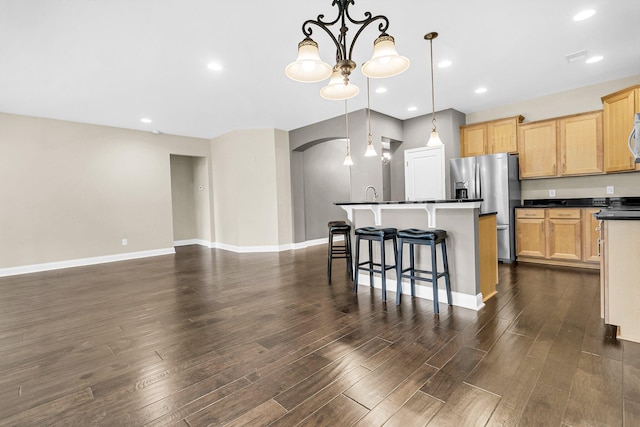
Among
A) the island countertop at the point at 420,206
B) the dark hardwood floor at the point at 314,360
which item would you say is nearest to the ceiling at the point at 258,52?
the island countertop at the point at 420,206

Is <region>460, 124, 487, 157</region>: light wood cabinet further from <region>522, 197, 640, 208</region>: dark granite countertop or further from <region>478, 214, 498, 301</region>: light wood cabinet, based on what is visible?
<region>478, 214, 498, 301</region>: light wood cabinet

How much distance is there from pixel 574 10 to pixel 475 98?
2.22 m

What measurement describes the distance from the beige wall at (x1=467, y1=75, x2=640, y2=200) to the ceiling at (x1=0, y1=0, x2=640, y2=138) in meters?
0.16

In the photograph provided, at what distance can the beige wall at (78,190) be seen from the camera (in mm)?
5129

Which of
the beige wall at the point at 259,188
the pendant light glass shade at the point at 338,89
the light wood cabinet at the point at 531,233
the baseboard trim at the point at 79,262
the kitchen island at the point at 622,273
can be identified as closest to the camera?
the kitchen island at the point at 622,273

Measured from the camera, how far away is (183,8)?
254 centimetres

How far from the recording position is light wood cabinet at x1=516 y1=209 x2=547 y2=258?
14.9ft

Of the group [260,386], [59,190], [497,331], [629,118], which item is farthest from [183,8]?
[629,118]

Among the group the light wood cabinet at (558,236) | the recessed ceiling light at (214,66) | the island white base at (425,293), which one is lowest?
the island white base at (425,293)

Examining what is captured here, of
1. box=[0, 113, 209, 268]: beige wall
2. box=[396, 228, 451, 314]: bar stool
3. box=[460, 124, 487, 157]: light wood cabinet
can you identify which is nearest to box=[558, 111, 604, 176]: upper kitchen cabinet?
box=[460, 124, 487, 157]: light wood cabinet

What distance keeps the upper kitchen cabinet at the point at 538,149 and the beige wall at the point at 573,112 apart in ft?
0.95

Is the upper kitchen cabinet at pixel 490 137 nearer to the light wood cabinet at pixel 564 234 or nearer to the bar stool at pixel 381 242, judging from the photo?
the light wood cabinet at pixel 564 234

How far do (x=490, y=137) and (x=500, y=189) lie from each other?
1097 mm

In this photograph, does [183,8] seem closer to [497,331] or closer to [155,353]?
[155,353]
